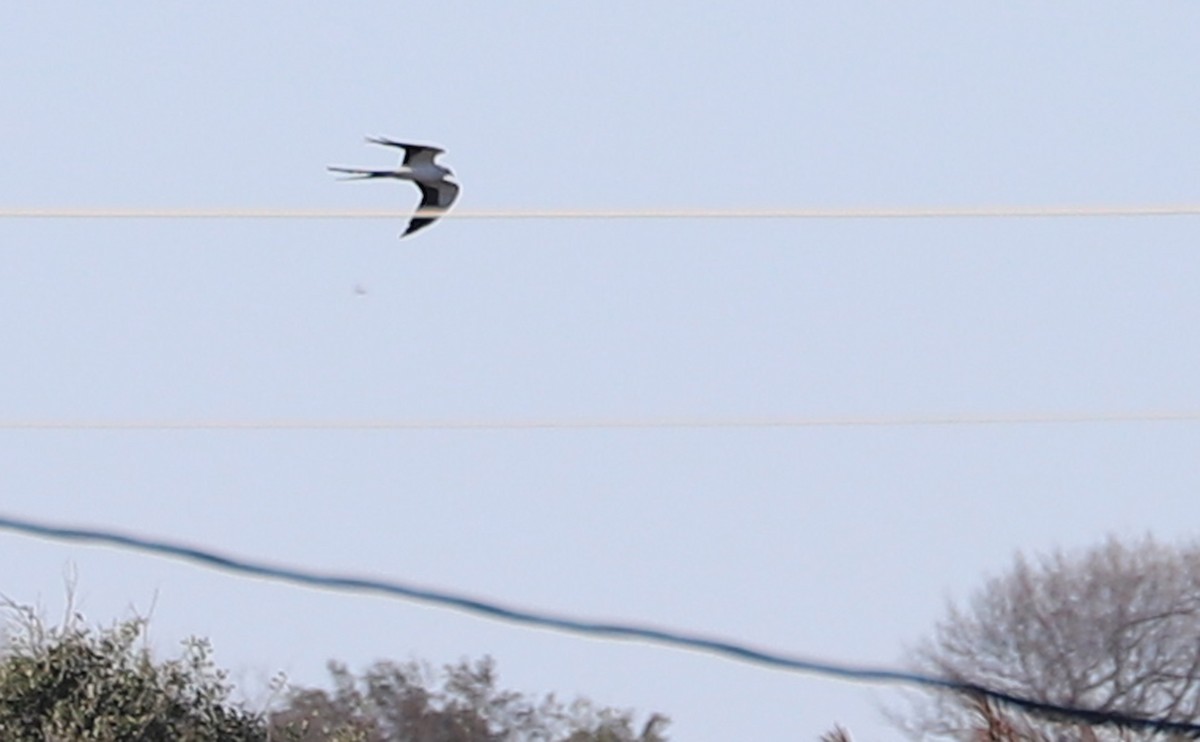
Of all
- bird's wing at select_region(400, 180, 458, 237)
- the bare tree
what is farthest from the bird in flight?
the bare tree

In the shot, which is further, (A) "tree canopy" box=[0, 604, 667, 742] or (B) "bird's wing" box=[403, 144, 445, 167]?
(A) "tree canopy" box=[0, 604, 667, 742]

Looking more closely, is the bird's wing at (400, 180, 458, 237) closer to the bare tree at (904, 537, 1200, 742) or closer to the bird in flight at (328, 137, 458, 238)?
the bird in flight at (328, 137, 458, 238)

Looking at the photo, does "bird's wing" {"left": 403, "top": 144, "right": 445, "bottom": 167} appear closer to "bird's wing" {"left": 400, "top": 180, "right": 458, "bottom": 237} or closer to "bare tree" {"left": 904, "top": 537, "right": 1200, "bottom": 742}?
"bird's wing" {"left": 400, "top": 180, "right": 458, "bottom": 237}

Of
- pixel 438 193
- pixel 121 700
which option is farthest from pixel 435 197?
pixel 121 700

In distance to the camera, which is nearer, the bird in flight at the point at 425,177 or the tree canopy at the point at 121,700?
the bird in flight at the point at 425,177

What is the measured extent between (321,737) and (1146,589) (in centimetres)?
626

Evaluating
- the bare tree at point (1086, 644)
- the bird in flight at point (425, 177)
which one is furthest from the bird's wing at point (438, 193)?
the bare tree at point (1086, 644)

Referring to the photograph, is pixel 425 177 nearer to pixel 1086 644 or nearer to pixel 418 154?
pixel 418 154

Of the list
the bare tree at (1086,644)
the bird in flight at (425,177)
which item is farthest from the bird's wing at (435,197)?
the bare tree at (1086,644)

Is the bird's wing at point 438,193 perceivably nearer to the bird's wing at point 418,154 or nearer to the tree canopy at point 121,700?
the bird's wing at point 418,154

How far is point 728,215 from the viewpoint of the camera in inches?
295

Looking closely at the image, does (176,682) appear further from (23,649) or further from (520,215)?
(520,215)

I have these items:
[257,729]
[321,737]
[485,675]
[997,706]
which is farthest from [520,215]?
[485,675]

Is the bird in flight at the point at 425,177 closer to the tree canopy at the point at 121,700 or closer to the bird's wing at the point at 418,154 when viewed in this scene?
the bird's wing at the point at 418,154
